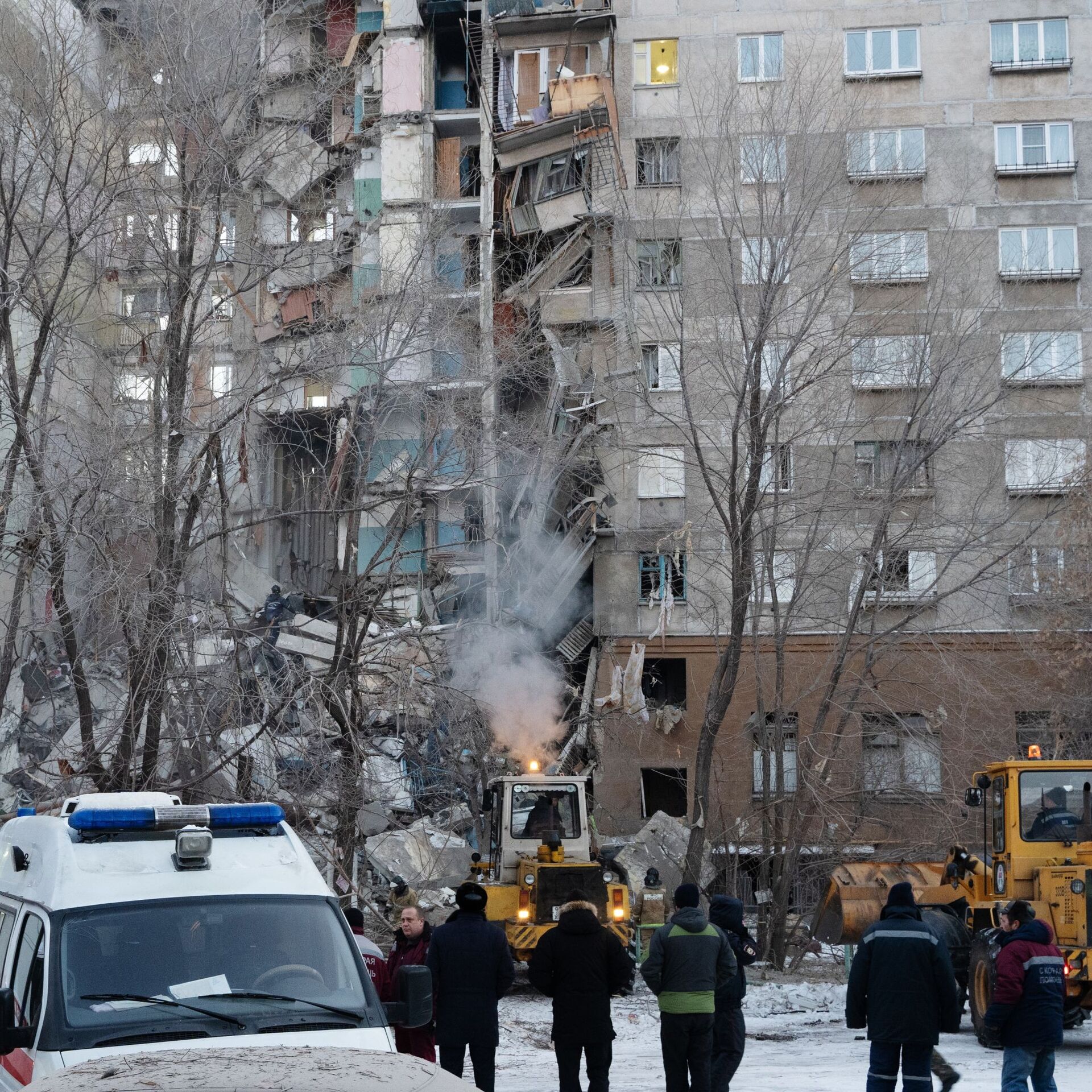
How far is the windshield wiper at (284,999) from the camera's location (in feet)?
18.4

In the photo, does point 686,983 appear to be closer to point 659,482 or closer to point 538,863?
point 538,863

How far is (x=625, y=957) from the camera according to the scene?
9.08 m

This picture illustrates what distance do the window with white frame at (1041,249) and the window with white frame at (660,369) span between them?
8.01 m

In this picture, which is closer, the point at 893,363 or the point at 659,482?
the point at 893,363

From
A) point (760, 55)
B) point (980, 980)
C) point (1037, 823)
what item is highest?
point (760, 55)

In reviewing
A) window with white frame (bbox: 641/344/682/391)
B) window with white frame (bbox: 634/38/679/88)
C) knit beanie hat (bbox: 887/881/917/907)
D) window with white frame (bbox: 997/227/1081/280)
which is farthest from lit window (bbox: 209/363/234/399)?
window with white frame (bbox: 997/227/1081/280)

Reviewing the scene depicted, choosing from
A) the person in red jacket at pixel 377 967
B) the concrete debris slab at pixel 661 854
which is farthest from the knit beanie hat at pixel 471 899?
the concrete debris slab at pixel 661 854

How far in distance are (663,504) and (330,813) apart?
1583 cm

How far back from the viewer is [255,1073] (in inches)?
152

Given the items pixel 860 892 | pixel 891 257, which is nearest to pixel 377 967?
pixel 860 892

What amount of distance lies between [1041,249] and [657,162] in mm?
9174

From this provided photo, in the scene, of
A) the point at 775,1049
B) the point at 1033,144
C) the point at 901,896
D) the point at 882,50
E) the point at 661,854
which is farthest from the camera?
the point at 882,50

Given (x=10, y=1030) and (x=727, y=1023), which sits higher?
(x=10, y=1030)

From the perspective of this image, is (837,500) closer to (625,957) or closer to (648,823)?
(648,823)
